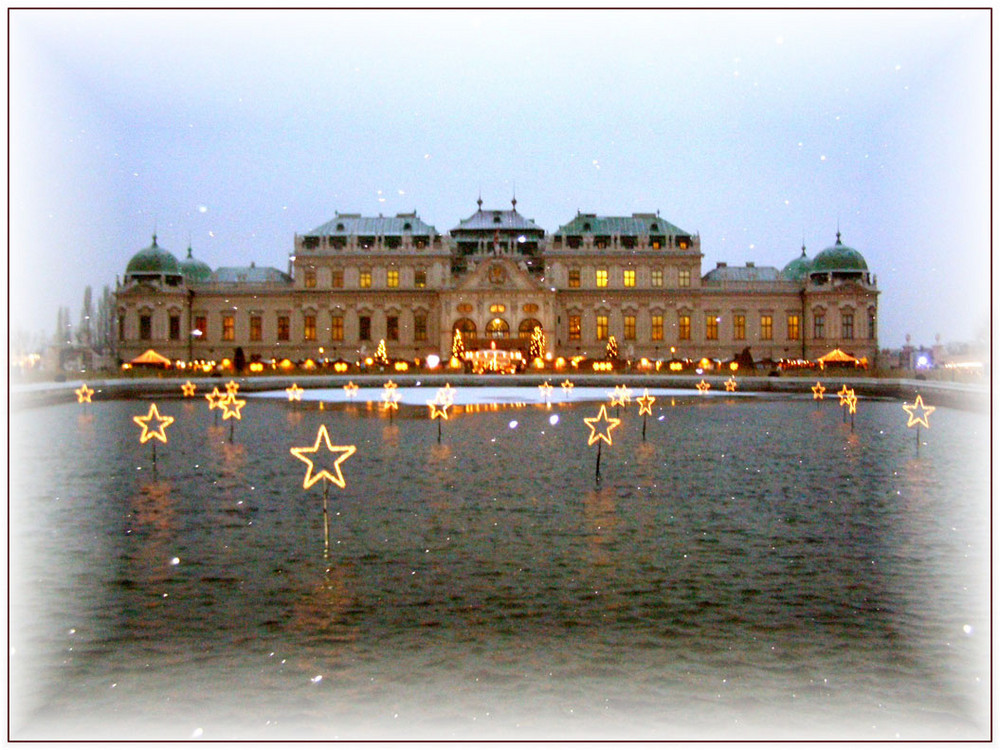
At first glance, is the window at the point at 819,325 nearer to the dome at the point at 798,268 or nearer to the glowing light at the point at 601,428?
the dome at the point at 798,268

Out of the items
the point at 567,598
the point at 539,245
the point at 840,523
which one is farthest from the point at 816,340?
the point at 567,598

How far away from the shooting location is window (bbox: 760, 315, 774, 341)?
265 ft

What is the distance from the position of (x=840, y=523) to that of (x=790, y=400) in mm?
31277

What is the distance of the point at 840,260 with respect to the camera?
268 feet

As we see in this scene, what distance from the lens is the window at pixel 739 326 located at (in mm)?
80812

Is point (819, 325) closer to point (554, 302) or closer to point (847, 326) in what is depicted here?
point (847, 326)

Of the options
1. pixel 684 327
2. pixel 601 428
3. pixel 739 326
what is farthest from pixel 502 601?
pixel 739 326

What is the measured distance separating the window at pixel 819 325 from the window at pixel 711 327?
25.4ft

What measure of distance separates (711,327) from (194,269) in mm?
44638

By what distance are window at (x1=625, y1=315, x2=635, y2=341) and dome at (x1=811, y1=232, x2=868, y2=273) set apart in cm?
1554

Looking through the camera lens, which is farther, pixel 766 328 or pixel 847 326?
pixel 766 328

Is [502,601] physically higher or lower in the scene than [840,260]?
lower

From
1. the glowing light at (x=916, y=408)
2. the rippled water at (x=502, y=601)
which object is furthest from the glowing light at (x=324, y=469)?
the glowing light at (x=916, y=408)

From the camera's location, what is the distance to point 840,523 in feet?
45.4
